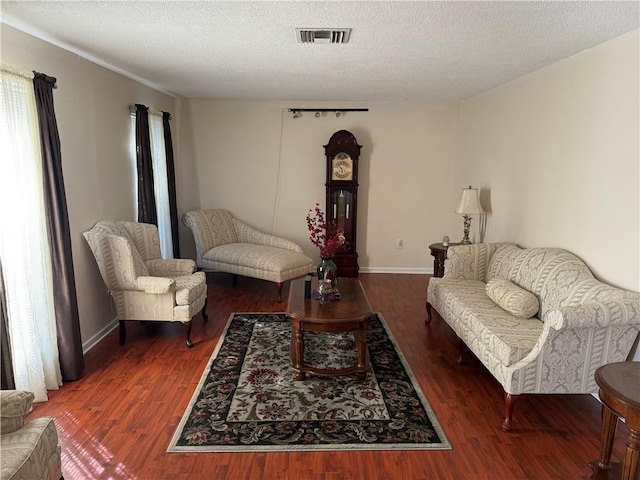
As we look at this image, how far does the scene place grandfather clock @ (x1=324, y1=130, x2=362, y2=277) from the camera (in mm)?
5691

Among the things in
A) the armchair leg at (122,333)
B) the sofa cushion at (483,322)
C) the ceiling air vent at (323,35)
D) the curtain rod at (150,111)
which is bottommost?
the armchair leg at (122,333)

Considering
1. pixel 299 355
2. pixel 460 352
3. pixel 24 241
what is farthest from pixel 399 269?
pixel 24 241

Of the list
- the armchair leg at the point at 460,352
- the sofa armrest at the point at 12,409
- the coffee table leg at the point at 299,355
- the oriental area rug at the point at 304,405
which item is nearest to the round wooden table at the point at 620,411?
the oriental area rug at the point at 304,405

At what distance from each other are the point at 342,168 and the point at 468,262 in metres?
2.30

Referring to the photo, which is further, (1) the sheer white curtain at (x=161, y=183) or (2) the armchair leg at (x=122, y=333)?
(1) the sheer white curtain at (x=161, y=183)

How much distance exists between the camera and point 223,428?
249 cm

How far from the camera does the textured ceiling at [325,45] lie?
2258 mm

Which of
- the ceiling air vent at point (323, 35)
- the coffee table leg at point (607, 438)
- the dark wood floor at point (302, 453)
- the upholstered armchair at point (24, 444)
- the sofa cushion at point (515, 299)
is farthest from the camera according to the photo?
the sofa cushion at point (515, 299)

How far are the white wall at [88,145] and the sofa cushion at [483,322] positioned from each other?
2847 mm

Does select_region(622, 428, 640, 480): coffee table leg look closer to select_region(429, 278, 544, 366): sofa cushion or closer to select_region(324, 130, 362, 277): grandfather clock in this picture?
select_region(429, 278, 544, 366): sofa cushion

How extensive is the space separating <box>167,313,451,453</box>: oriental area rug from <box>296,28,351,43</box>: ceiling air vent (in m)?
2.23

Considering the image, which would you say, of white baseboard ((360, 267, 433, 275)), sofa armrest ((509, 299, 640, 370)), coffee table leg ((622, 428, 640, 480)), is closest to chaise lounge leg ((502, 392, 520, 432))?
sofa armrest ((509, 299, 640, 370))

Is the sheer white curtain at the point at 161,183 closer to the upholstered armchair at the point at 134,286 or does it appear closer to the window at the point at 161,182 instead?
the window at the point at 161,182

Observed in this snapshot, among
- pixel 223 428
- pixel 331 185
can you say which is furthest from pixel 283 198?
pixel 223 428
